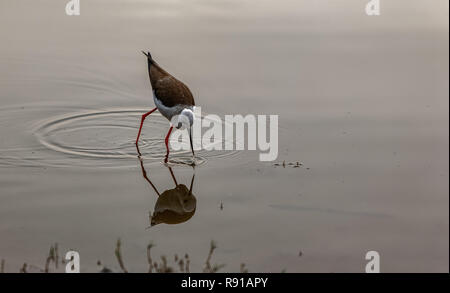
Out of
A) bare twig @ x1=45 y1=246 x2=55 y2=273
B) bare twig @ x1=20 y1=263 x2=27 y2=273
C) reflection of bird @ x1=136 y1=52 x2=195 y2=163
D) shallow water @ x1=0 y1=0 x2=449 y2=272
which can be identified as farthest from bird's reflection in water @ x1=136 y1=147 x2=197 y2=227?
bare twig @ x1=20 y1=263 x2=27 y2=273

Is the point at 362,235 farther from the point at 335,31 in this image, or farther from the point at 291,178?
the point at 335,31

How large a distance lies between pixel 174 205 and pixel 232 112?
2417mm

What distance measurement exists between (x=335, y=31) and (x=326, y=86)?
2.03 meters

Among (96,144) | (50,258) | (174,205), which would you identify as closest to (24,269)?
(50,258)

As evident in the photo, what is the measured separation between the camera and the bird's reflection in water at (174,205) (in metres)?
6.13

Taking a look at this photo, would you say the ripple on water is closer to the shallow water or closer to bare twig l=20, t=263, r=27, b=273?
the shallow water

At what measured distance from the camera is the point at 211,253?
5.27 metres

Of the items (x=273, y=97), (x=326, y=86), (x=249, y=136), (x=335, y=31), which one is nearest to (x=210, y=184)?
(x=249, y=136)

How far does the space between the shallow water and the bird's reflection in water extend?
0.04 m

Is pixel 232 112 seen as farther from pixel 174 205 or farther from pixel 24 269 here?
pixel 24 269

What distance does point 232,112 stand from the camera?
8523 millimetres

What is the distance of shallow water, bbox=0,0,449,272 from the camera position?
5777mm

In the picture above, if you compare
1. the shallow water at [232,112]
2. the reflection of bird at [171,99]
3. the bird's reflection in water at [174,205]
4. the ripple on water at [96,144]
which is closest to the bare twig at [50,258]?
the shallow water at [232,112]
